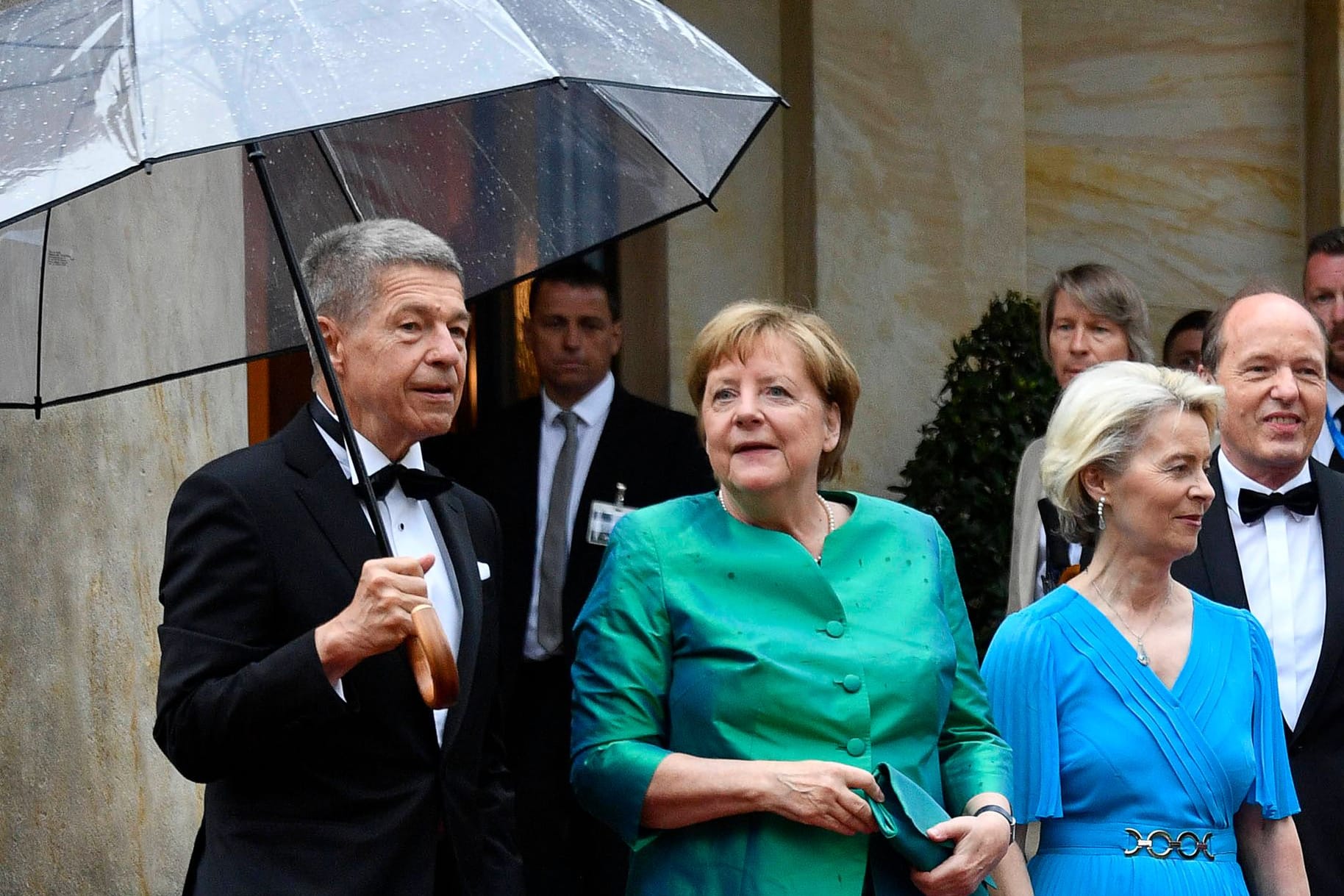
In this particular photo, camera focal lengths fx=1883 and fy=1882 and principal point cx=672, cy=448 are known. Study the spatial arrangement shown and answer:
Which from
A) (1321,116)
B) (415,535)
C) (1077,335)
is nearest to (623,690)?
(415,535)

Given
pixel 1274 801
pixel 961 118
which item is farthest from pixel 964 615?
pixel 961 118

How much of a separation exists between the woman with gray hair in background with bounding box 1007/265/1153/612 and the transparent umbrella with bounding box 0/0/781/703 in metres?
1.70

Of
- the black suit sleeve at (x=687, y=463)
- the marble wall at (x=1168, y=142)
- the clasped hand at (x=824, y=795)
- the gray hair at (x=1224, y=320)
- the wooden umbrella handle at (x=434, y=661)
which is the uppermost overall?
the marble wall at (x=1168, y=142)

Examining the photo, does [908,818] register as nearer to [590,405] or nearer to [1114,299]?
[590,405]

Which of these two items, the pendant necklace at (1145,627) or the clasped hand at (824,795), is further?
the pendant necklace at (1145,627)

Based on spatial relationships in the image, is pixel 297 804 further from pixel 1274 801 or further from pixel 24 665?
pixel 1274 801

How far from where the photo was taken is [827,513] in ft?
11.8

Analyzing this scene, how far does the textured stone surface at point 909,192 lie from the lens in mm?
7223

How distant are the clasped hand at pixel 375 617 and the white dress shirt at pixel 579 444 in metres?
2.31

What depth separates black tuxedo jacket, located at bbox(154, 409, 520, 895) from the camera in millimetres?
2926

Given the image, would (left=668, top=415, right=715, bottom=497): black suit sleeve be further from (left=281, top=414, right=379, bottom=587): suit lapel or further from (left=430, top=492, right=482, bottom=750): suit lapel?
(left=281, top=414, right=379, bottom=587): suit lapel

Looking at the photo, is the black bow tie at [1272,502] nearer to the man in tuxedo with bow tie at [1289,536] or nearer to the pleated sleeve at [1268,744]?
the man in tuxedo with bow tie at [1289,536]

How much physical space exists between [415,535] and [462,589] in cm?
13

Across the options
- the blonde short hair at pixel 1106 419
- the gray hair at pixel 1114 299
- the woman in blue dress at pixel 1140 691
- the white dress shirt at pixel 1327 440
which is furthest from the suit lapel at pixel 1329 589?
the gray hair at pixel 1114 299
